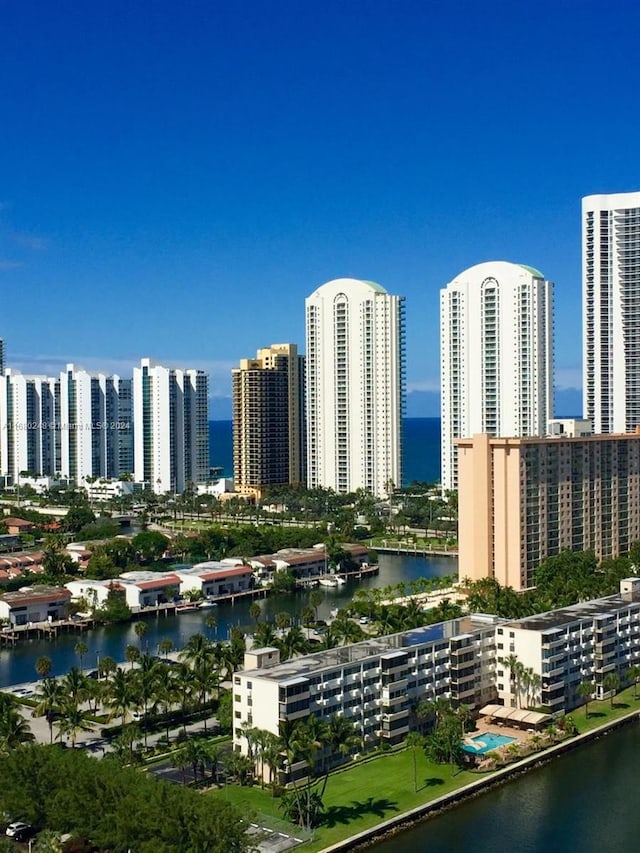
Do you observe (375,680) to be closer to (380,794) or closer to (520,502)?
(380,794)

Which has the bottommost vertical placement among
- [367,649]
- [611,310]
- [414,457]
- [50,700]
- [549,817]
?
[549,817]

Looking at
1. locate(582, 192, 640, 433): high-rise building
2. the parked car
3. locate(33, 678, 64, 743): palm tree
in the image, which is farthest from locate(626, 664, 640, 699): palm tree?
locate(582, 192, 640, 433): high-rise building

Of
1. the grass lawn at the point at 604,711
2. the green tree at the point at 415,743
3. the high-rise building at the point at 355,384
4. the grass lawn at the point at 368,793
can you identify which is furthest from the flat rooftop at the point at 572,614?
the high-rise building at the point at 355,384

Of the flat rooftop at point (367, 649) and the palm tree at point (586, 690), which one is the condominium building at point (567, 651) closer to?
the palm tree at point (586, 690)

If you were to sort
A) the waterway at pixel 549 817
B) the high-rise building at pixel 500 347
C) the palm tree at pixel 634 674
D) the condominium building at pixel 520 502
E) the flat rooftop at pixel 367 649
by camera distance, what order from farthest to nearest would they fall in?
the high-rise building at pixel 500 347 < the condominium building at pixel 520 502 < the palm tree at pixel 634 674 < the flat rooftop at pixel 367 649 < the waterway at pixel 549 817

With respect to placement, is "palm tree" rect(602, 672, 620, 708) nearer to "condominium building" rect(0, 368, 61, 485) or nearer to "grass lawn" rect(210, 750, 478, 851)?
"grass lawn" rect(210, 750, 478, 851)

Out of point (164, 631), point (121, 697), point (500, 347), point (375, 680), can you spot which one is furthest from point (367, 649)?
point (500, 347)
